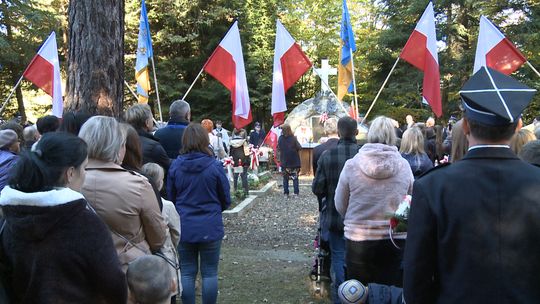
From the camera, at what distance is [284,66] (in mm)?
9727

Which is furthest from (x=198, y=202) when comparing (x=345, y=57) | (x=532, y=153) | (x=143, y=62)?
(x=345, y=57)

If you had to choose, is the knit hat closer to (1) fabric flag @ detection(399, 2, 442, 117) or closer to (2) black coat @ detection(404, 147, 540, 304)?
(2) black coat @ detection(404, 147, 540, 304)

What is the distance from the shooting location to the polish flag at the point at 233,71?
9.16m

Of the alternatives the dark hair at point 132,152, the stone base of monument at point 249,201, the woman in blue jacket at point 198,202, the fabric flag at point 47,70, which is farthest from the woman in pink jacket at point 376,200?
the stone base of monument at point 249,201

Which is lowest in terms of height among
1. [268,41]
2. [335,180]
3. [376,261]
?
[376,261]

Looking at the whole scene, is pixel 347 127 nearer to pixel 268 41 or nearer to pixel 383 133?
pixel 383 133

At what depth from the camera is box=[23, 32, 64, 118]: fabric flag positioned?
8.34m

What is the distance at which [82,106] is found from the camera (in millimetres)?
5844

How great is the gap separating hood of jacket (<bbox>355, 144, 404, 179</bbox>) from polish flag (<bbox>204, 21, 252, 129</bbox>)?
17.3ft

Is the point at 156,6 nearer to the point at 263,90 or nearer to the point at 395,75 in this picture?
the point at 263,90

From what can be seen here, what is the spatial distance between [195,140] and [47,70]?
5.21 m

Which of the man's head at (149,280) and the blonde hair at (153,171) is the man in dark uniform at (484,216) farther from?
the blonde hair at (153,171)

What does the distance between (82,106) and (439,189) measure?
491 cm

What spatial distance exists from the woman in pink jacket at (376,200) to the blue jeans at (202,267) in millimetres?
1296
